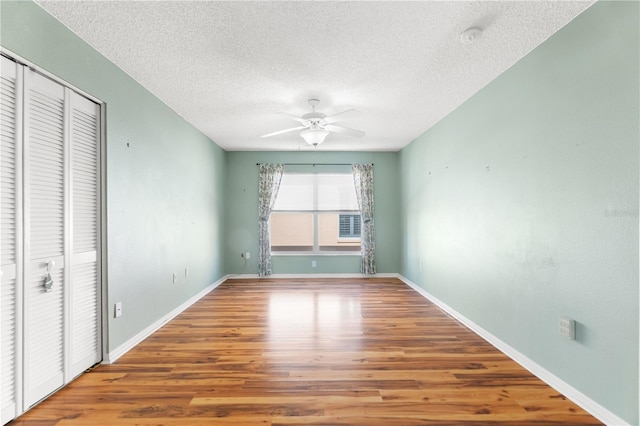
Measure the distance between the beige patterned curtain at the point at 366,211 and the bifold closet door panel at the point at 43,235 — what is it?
4.61 meters

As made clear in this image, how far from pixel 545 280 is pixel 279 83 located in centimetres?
272

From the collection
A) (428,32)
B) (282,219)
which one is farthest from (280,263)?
(428,32)

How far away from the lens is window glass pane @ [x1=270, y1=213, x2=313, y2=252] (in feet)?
20.3

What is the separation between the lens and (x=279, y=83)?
293cm

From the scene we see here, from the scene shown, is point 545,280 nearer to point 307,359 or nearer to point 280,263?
point 307,359

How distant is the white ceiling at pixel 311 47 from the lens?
1.93m

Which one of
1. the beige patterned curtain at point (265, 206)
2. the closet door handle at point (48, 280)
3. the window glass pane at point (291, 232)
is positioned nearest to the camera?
the closet door handle at point (48, 280)

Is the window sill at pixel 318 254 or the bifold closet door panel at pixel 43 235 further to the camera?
the window sill at pixel 318 254

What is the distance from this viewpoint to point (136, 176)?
295 cm

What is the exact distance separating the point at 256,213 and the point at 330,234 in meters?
1.50

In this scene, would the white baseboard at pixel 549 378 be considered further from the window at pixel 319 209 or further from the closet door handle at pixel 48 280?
the closet door handle at pixel 48 280

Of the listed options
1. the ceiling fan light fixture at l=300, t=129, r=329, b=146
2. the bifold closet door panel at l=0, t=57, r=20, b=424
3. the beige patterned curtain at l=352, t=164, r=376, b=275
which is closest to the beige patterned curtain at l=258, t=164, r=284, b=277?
the beige patterned curtain at l=352, t=164, r=376, b=275

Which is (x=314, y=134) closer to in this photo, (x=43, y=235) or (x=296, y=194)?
(x=43, y=235)

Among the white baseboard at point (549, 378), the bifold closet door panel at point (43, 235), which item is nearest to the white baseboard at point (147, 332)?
the bifold closet door panel at point (43, 235)
